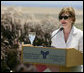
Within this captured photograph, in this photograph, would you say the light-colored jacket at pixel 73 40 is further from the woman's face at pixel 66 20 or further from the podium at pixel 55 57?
the podium at pixel 55 57

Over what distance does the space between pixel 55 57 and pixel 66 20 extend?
23.2 inches

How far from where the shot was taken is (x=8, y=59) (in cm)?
692

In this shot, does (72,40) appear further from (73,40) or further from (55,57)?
(55,57)

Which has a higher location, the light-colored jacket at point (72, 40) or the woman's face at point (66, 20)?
the woman's face at point (66, 20)

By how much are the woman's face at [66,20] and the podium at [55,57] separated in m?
0.43

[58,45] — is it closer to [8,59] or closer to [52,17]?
[8,59]

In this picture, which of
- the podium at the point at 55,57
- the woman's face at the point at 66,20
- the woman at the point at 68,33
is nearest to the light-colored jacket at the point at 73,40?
the woman at the point at 68,33

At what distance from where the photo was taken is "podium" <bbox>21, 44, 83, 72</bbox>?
3.78 meters

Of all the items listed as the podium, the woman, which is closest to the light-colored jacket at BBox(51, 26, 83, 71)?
the woman

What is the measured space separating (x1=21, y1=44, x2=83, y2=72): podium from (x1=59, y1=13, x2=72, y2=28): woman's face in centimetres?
43

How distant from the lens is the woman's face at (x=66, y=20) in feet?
13.7

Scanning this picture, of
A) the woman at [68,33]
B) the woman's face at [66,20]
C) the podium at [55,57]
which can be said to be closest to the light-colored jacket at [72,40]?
the woman at [68,33]

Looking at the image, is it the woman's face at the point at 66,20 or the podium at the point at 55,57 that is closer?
the podium at the point at 55,57

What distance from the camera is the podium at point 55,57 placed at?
3.78 metres
